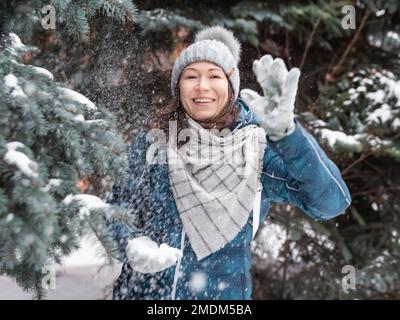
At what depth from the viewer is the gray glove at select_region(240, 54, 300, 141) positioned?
1580 mm

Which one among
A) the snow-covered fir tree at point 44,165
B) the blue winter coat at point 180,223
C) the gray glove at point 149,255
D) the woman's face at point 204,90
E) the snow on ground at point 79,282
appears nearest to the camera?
the snow-covered fir tree at point 44,165

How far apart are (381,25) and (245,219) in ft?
9.60

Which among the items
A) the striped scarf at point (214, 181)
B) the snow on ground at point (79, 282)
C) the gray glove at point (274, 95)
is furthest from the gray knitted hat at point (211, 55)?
the snow on ground at point (79, 282)

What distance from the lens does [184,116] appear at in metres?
2.20

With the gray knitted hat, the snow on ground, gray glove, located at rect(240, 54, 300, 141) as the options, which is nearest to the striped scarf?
the gray knitted hat

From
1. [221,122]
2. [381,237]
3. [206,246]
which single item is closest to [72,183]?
[206,246]

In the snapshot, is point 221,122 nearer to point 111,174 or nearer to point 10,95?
point 111,174

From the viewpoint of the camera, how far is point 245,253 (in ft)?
6.76

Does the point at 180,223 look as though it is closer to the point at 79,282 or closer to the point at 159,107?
the point at 159,107

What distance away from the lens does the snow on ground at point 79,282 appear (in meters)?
4.24

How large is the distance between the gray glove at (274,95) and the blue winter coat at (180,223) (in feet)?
0.90

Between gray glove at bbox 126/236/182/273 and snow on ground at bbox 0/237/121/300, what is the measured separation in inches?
93.4

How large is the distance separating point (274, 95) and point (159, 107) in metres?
1.37

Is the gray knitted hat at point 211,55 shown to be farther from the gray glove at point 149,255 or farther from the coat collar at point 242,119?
Answer: the gray glove at point 149,255
